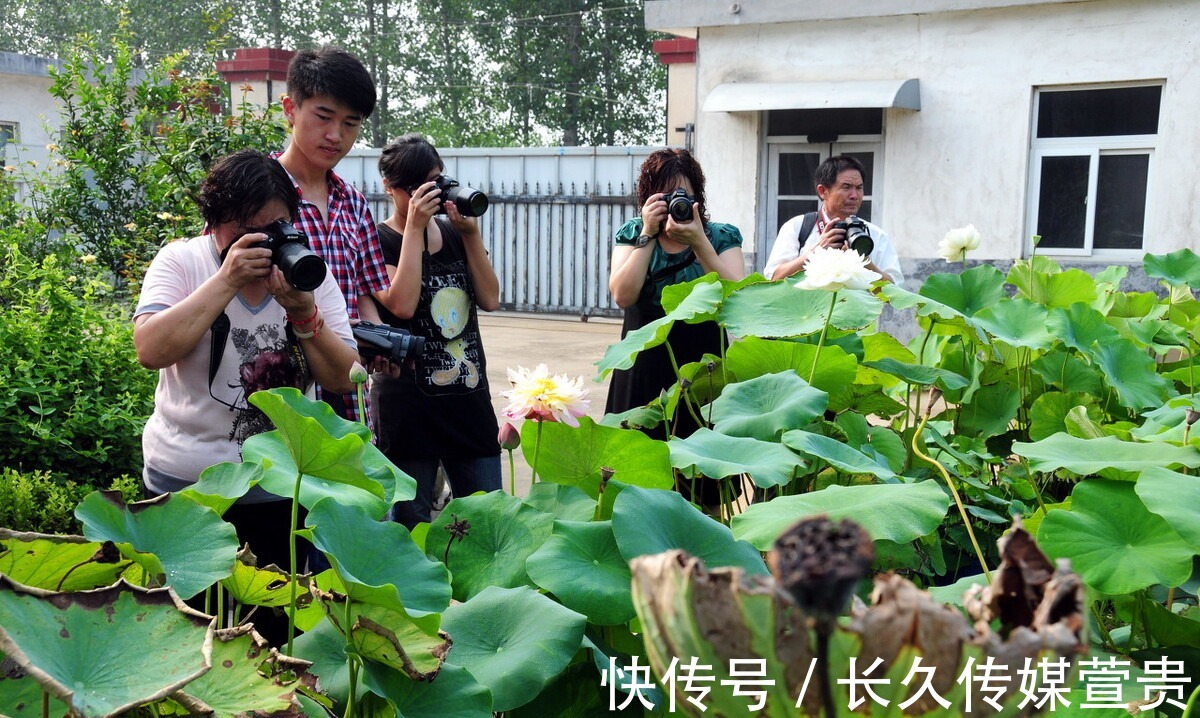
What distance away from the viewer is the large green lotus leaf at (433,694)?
0.77 meters

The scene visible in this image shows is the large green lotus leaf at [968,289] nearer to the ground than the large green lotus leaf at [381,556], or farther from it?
farther from it

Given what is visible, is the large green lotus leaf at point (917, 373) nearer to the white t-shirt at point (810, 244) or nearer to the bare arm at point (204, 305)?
the bare arm at point (204, 305)

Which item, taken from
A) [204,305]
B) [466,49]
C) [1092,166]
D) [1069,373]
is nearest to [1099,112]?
[1092,166]

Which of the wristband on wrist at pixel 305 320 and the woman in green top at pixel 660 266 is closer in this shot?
the wristband on wrist at pixel 305 320

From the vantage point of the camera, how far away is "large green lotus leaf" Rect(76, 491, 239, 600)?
81cm

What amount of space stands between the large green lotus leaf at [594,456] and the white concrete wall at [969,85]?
6896 millimetres

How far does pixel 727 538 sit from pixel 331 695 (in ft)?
1.15

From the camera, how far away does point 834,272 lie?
141 centimetres

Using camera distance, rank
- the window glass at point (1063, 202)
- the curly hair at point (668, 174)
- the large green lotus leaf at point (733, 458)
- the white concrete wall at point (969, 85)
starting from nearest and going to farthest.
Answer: the large green lotus leaf at point (733, 458) → the curly hair at point (668, 174) → the white concrete wall at point (969, 85) → the window glass at point (1063, 202)

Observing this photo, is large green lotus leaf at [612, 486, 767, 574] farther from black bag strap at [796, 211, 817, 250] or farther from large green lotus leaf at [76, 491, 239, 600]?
black bag strap at [796, 211, 817, 250]

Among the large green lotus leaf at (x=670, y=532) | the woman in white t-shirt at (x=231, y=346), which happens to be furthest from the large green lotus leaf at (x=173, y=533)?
the woman in white t-shirt at (x=231, y=346)

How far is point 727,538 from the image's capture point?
94cm

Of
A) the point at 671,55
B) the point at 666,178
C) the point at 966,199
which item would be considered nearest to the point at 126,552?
the point at 666,178

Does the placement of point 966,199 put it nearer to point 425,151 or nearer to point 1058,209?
point 1058,209
